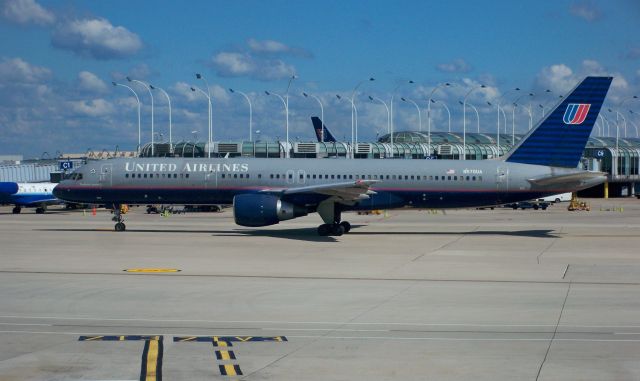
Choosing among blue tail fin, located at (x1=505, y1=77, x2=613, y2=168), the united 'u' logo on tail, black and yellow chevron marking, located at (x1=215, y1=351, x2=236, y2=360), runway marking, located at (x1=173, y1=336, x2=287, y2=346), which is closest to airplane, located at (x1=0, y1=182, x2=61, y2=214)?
blue tail fin, located at (x1=505, y1=77, x2=613, y2=168)

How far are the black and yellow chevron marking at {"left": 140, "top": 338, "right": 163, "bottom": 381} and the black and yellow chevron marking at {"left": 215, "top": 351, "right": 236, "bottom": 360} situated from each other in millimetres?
984

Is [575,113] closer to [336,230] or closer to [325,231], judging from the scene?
[336,230]

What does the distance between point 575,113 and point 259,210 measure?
17609 millimetres

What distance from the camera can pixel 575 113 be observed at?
143ft

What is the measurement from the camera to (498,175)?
42844 millimetres

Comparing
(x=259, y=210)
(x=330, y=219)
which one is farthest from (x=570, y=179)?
(x=259, y=210)

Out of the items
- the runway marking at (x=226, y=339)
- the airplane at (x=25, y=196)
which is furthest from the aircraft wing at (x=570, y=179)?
the airplane at (x=25, y=196)

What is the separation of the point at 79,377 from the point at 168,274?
532 inches

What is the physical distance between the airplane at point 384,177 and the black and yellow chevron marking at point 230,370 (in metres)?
28.0

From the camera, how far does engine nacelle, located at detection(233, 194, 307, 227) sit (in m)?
39.1

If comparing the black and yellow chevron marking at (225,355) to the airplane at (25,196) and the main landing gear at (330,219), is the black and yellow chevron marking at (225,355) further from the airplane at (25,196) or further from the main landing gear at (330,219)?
the airplane at (25,196)

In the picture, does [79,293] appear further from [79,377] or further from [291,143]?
[291,143]

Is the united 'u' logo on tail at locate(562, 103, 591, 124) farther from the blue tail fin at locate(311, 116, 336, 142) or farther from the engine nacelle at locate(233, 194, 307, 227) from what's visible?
the blue tail fin at locate(311, 116, 336, 142)

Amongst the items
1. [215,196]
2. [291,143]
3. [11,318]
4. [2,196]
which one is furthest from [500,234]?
[291,143]
